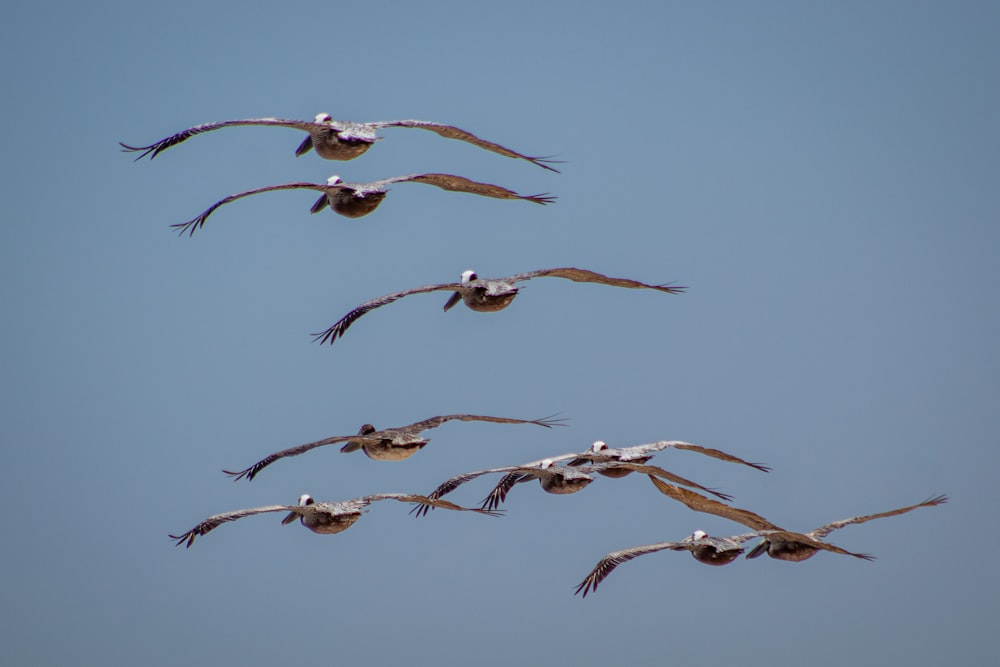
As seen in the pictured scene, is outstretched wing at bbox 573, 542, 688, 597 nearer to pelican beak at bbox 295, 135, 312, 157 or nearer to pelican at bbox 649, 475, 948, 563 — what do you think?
pelican at bbox 649, 475, 948, 563

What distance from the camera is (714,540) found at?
28.7 m

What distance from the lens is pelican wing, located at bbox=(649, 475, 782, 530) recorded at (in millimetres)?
26859

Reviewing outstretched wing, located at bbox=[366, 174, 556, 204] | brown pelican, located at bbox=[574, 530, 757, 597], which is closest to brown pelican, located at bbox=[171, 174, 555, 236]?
outstretched wing, located at bbox=[366, 174, 556, 204]

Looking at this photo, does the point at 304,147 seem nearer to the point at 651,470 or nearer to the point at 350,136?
the point at 350,136

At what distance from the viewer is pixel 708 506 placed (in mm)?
27031

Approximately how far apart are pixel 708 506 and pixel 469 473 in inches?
159

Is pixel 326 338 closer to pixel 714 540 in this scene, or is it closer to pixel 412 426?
pixel 412 426

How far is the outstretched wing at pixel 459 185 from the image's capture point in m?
26.7

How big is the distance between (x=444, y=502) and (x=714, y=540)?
17.9 ft

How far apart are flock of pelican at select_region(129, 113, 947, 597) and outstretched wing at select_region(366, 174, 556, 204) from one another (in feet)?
0.05

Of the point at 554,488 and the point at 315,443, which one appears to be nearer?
the point at 315,443

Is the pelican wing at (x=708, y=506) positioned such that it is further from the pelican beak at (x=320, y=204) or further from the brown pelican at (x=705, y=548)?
the pelican beak at (x=320, y=204)

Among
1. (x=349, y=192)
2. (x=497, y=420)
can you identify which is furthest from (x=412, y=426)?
(x=349, y=192)

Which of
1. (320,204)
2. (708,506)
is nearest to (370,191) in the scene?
(320,204)
